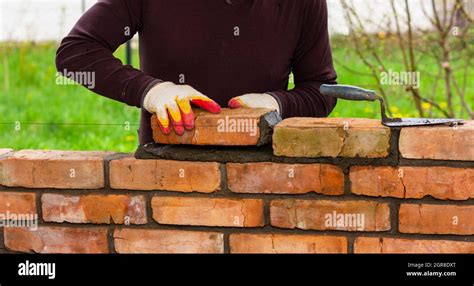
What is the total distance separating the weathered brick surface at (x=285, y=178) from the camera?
7.01 feet

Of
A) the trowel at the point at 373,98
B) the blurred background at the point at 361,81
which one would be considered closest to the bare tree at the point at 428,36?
the blurred background at the point at 361,81

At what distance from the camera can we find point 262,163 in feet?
7.09

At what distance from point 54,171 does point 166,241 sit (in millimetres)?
360

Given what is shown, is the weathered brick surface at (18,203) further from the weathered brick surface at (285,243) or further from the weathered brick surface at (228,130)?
the weathered brick surface at (285,243)

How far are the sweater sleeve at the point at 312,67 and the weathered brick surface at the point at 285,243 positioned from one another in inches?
16.3

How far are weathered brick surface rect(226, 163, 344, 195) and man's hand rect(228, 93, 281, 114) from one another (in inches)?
8.8

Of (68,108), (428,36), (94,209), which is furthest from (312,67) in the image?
(68,108)

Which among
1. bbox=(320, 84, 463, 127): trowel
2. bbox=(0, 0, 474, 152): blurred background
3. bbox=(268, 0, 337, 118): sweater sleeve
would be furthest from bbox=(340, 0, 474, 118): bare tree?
bbox=(320, 84, 463, 127): trowel

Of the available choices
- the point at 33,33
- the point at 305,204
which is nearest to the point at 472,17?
the point at 305,204

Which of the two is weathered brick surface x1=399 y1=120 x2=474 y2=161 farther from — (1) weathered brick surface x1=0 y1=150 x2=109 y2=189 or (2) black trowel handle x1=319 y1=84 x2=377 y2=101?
(1) weathered brick surface x1=0 y1=150 x2=109 y2=189

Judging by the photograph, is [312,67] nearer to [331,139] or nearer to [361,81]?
[331,139]

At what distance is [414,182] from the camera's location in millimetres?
2098

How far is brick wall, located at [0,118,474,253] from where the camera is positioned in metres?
2.10
